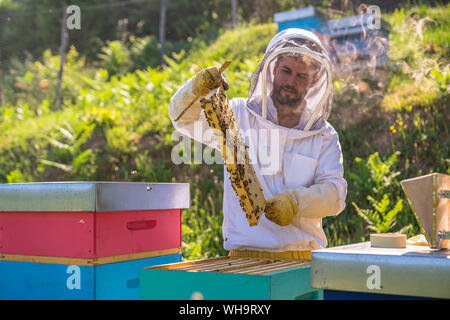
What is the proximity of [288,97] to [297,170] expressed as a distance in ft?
1.45

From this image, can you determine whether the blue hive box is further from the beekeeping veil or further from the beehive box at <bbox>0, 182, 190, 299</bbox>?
the beehive box at <bbox>0, 182, 190, 299</bbox>

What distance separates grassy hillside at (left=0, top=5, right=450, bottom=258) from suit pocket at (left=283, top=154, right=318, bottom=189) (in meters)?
1.80

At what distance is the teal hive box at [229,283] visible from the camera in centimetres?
135

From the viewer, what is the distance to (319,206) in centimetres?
237

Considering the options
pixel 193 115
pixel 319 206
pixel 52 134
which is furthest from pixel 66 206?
pixel 52 134

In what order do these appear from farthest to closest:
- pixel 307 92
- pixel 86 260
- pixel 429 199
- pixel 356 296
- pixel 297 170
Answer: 1. pixel 307 92
2. pixel 297 170
3. pixel 86 260
4. pixel 429 199
5. pixel 356 296

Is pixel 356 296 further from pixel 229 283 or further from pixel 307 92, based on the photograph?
pixel 307 92

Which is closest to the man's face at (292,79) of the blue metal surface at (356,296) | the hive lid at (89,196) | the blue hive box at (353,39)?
the hive lid at (89,196)

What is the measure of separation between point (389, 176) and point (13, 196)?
4.35m

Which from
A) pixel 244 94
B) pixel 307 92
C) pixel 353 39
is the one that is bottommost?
pixel 307 92

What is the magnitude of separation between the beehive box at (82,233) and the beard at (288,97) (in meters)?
0.89

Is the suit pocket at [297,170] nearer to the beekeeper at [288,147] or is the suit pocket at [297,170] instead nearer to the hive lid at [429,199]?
the beekeeper at [288,147]

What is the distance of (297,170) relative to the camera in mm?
2547

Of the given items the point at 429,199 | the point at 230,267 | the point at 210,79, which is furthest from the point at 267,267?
the point at 210,79
